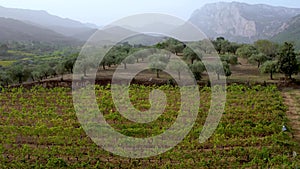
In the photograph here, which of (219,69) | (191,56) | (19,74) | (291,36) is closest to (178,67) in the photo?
(219,69)

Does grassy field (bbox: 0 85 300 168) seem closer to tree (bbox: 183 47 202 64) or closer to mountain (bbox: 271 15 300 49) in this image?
tree (bbox: 183 47 202 64)

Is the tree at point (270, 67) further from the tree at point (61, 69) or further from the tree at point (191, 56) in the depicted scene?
the tree at point (61, 69)

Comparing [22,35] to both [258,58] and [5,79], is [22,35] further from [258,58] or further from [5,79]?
[258,58]

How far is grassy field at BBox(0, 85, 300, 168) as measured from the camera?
14152 millimetres

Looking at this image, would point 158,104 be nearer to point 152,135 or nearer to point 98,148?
point 152,135

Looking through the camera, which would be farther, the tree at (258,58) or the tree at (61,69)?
the tree at (258,58)

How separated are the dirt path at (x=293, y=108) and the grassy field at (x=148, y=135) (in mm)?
605

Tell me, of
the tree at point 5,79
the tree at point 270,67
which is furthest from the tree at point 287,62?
the tree at point 5,79

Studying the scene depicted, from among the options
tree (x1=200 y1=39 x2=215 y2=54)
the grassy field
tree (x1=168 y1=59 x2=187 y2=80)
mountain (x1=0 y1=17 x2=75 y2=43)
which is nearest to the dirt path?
the grassy field

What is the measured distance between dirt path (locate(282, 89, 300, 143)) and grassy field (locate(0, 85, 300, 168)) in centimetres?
60

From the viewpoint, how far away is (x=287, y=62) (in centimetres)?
3209

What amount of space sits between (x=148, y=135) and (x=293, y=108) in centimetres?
1285

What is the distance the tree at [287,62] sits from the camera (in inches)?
1264

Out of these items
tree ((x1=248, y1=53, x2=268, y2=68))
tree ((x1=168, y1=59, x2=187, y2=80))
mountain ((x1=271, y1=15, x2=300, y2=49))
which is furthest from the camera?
mountain ((x1=271, y1=15, x2=300, y2=49))
